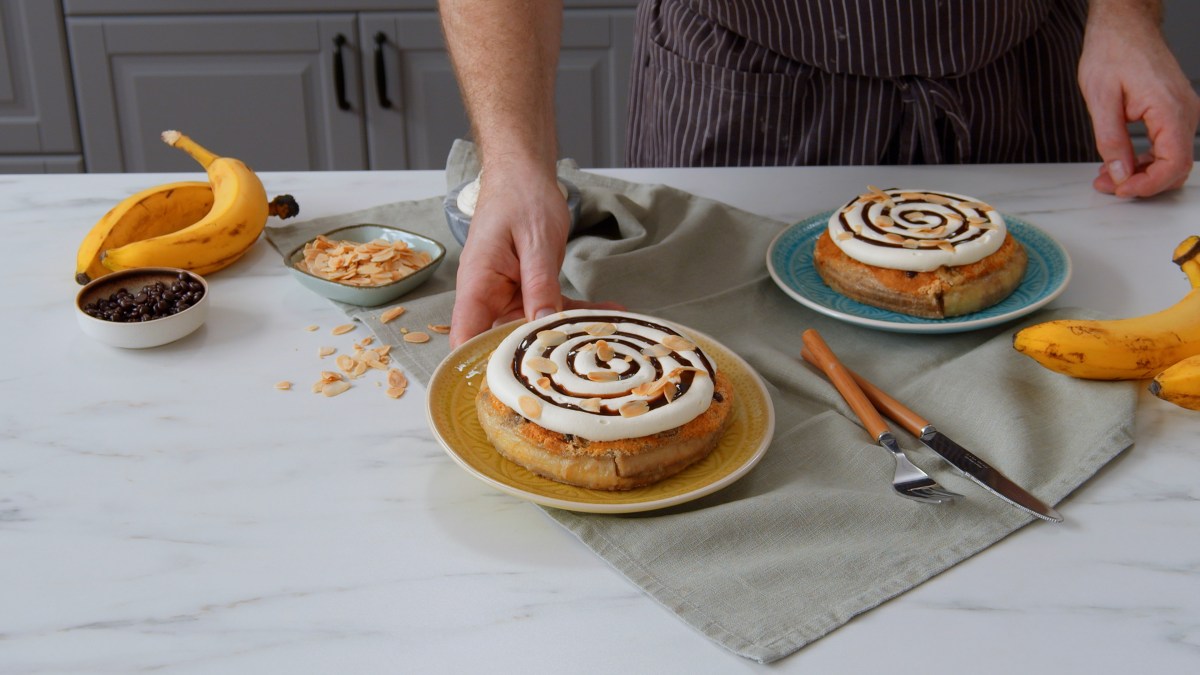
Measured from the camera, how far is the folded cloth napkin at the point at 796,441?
0.84m

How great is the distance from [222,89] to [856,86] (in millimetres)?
1837

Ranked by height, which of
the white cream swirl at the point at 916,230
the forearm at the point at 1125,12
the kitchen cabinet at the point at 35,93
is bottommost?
the kitchen cabinet at the point at 35,93

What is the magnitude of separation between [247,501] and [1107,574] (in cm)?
73

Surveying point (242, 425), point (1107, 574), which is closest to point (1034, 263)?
point (1107, 574)

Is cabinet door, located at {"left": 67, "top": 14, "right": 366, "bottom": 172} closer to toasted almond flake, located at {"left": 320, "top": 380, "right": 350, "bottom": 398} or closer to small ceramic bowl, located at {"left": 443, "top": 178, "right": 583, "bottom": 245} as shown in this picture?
small ceramic bowl, located at {"left": 443, "top": 178, "right": 583, "bottom": 245}

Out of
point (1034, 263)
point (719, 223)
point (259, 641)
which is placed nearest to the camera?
point (259, 641)

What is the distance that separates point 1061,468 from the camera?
3.22ft

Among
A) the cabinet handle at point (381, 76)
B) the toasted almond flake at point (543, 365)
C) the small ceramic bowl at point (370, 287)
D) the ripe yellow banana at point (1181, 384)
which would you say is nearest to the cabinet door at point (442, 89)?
the cabinet handle at point (381, 76)

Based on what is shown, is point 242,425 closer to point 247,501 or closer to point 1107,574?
point 247,501

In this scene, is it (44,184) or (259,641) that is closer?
(259,641)

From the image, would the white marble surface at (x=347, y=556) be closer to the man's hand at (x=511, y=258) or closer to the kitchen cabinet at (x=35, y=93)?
the man's hand at (x=511, y=258)

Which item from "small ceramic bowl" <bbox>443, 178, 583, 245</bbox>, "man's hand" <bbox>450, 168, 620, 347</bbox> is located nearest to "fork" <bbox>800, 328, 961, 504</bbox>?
"man's hand" <bbox>450, 168, 620, 347</bbox>

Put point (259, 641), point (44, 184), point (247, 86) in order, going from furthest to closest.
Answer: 1. point (247, 86)
2. point (44, 184)
3. point (259, 641)

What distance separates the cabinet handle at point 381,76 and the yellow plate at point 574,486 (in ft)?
6.00
